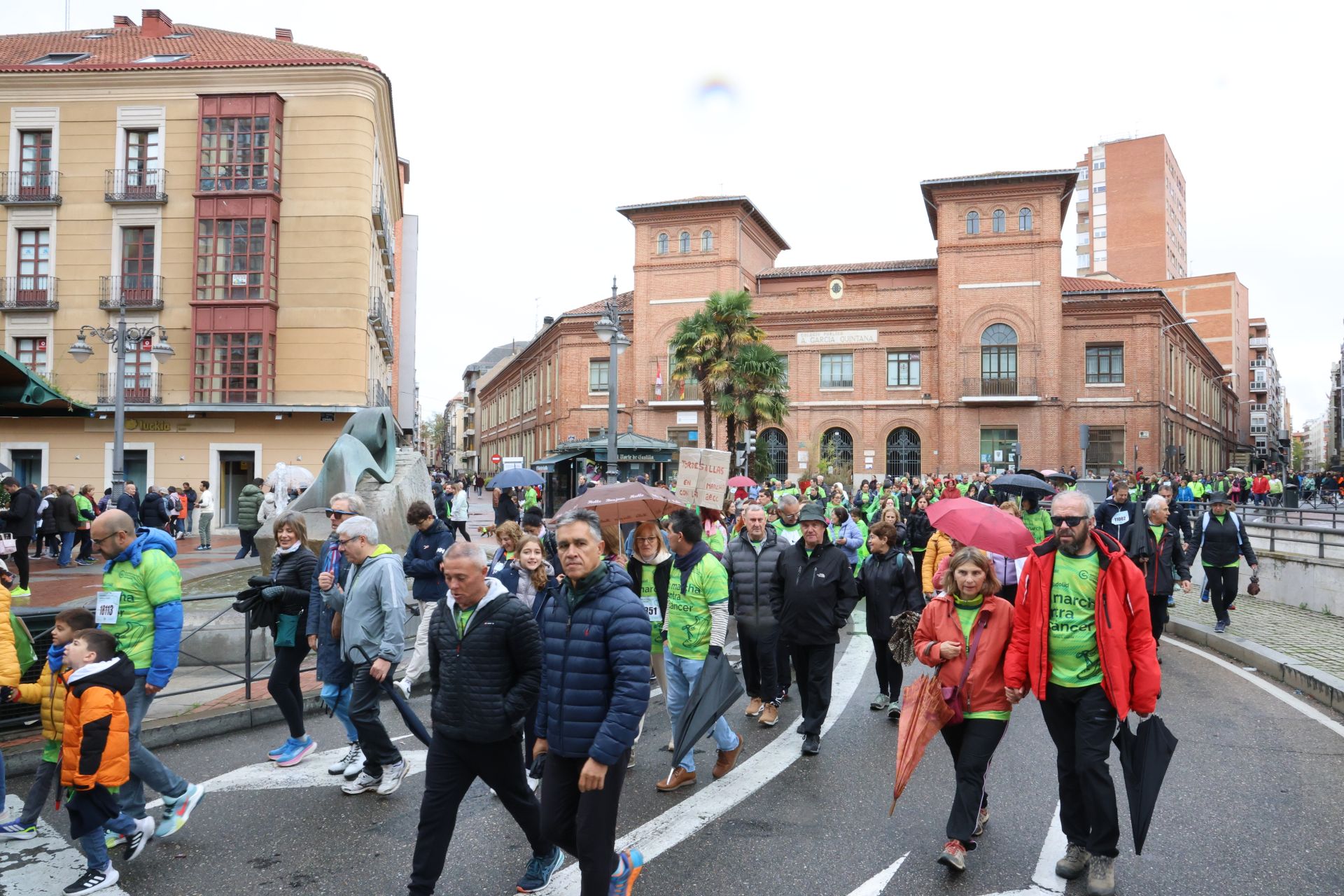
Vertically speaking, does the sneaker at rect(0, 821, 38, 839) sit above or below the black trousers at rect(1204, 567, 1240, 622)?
below

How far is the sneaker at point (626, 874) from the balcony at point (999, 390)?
43311 mm

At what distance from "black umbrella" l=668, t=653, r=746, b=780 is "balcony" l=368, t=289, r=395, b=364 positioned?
28057 mm

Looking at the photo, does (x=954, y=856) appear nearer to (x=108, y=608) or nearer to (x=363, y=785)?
(x=363, y=785)

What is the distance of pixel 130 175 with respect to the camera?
30047 mm

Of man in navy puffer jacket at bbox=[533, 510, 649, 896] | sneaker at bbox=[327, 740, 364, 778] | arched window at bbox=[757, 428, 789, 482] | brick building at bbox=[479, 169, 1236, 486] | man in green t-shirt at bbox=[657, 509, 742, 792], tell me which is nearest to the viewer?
man in navy puffer jacket at bbox=[533, 510, 649, 896]

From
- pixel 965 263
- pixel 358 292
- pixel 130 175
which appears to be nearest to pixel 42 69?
pixel 130 175

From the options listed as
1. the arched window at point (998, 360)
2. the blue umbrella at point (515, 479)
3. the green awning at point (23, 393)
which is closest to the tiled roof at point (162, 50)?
the blue umbrella at point (515, 479)

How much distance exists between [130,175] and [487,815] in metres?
32.3

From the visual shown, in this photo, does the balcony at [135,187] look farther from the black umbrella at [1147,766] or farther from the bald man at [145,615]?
the black umbrella at [1147,766]

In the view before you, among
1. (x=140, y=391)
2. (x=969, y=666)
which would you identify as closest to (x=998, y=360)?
(x=140, y=391)

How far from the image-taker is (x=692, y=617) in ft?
19.7

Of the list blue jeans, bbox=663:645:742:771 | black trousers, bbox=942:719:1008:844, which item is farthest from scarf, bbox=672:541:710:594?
black trousers, bbox=942:719:1008:844

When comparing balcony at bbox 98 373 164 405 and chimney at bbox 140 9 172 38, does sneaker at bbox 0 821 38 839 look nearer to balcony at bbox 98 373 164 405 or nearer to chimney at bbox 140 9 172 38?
balcony at bbox 98 373 164 405

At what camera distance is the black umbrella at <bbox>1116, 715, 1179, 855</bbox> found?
4148mm
